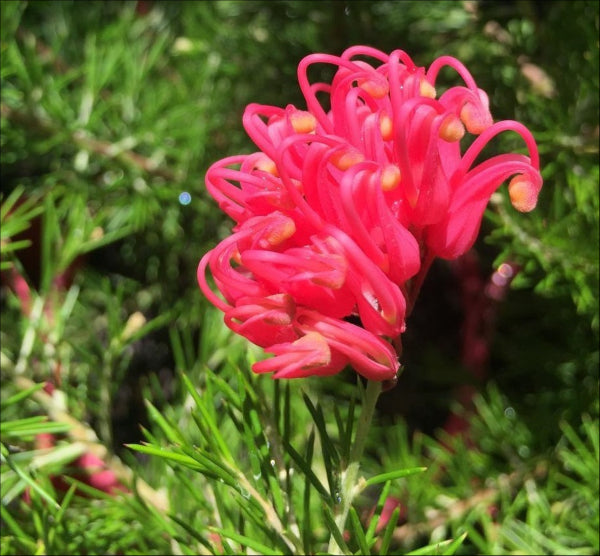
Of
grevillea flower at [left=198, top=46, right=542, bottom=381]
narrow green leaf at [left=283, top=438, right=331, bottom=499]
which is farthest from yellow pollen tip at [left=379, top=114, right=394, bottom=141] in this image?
narrow green leaf at [left=283, top=438, right=331, bottom=499]

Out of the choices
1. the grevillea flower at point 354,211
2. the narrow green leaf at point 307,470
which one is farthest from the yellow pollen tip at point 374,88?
the narrow green leaf at point 307,470

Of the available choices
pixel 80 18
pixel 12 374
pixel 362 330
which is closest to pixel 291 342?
pixel 362 330

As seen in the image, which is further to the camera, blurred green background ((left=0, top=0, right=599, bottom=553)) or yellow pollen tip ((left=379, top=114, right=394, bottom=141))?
blurred green background ((left=0, top=0, right=599, bottom=553))

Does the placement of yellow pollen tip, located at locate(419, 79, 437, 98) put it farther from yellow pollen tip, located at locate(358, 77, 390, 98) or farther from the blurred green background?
the blurred green background

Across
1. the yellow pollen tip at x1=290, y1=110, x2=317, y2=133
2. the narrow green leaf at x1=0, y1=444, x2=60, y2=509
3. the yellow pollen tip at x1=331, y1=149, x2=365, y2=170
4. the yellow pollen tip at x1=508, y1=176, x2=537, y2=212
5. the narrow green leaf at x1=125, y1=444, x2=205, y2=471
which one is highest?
the yellow pollen tip at x1=290, y1=110, x2=317, y2=133

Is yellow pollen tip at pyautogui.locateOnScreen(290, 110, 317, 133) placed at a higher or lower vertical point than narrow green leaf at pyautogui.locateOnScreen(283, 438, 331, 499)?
higher

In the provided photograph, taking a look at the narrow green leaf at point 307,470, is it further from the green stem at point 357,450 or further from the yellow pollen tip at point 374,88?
the yellow pollen tip at point 374,88

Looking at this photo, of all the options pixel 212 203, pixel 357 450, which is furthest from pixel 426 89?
pixel 212 203

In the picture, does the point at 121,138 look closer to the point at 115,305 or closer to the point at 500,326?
the point at 115,305
